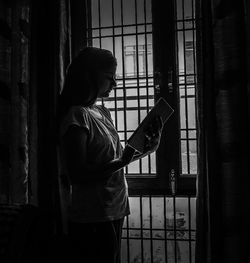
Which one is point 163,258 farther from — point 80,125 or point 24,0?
point 24,0

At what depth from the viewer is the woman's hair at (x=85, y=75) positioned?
1258 mm

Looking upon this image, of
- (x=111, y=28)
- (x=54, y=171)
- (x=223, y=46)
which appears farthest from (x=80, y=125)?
(x=111, y=28)

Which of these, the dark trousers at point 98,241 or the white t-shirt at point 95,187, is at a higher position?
the white t-shirt at point 95,187

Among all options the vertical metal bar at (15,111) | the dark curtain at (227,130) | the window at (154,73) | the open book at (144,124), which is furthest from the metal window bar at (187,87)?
the vertical metal bar at (15,111)

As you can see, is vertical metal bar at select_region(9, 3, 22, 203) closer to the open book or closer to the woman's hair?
the woman's hair

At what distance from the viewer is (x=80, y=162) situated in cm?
117

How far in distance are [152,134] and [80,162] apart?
1.00 ft

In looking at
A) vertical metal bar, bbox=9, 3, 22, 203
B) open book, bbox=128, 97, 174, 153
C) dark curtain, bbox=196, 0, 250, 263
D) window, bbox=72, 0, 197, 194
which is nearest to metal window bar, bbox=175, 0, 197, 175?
window, bbox=72, 0, 197, 194

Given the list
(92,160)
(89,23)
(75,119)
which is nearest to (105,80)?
(75,119)

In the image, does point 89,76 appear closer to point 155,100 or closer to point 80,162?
point 80,162

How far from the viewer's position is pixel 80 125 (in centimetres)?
119

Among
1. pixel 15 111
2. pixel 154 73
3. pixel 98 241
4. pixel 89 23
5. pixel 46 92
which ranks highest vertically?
pixel 89 23

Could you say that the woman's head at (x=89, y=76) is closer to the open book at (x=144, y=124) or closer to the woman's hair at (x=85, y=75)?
the woman's hair at (x=85, y=75)

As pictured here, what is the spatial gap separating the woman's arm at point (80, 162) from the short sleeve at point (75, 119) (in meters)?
0.02
